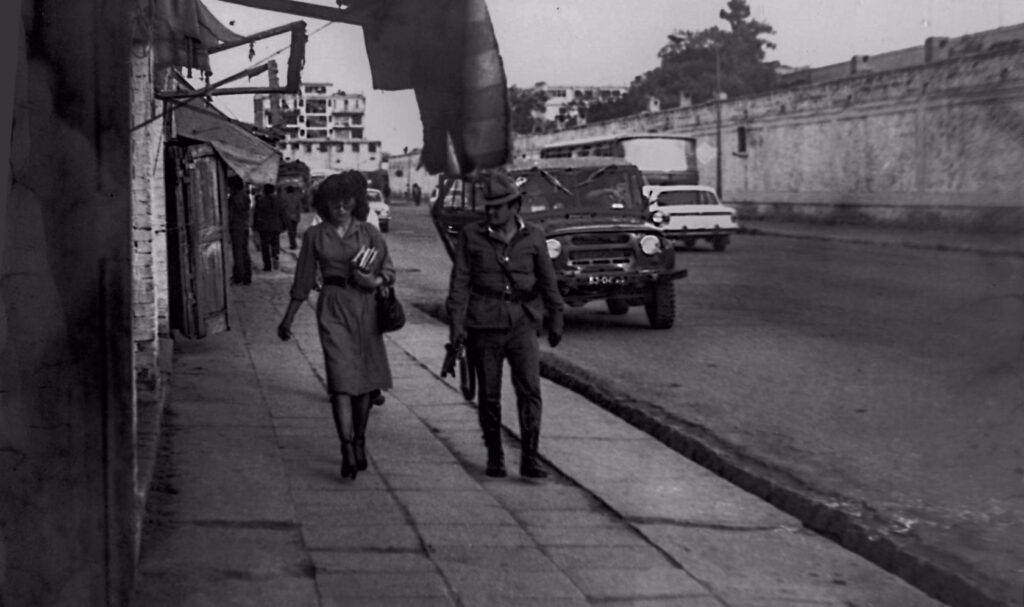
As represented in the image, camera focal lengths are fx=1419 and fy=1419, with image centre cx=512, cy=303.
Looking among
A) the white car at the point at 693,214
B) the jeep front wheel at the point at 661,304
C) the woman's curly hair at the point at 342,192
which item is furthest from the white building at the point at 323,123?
the white car at the point at 693,214

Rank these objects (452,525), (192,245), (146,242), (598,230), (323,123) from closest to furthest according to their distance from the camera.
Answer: (452,525) → (323,123) → (146,242) → (192,245) → (598,230)

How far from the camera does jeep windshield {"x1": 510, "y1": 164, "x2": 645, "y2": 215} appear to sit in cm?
1589

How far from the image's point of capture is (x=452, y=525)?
6.68 meters

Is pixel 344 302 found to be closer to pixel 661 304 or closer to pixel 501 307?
pixel 501 307

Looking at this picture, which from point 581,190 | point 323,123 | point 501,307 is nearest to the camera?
point 501,307

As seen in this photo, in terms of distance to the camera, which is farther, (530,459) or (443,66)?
(530,459)

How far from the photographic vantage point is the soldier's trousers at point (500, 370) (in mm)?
7797

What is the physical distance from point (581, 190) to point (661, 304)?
5.44ft

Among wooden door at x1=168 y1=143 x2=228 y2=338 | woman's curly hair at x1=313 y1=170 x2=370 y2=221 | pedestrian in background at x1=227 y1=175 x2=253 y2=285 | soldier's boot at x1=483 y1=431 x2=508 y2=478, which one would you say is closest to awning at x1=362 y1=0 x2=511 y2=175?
woman's curly hair at x1=313 y1=170 x2=370 y2=221

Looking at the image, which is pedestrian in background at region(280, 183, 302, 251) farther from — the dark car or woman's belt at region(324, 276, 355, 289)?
woman's belt at region(324, 276, 355, 289)

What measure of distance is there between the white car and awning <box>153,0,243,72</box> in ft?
65.0

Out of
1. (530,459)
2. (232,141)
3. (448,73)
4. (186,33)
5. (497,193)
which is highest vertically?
(186,33)

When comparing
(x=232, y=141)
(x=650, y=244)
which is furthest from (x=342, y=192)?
(x=650, y=244)

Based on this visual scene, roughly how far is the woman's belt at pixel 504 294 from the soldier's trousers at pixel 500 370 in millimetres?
144
